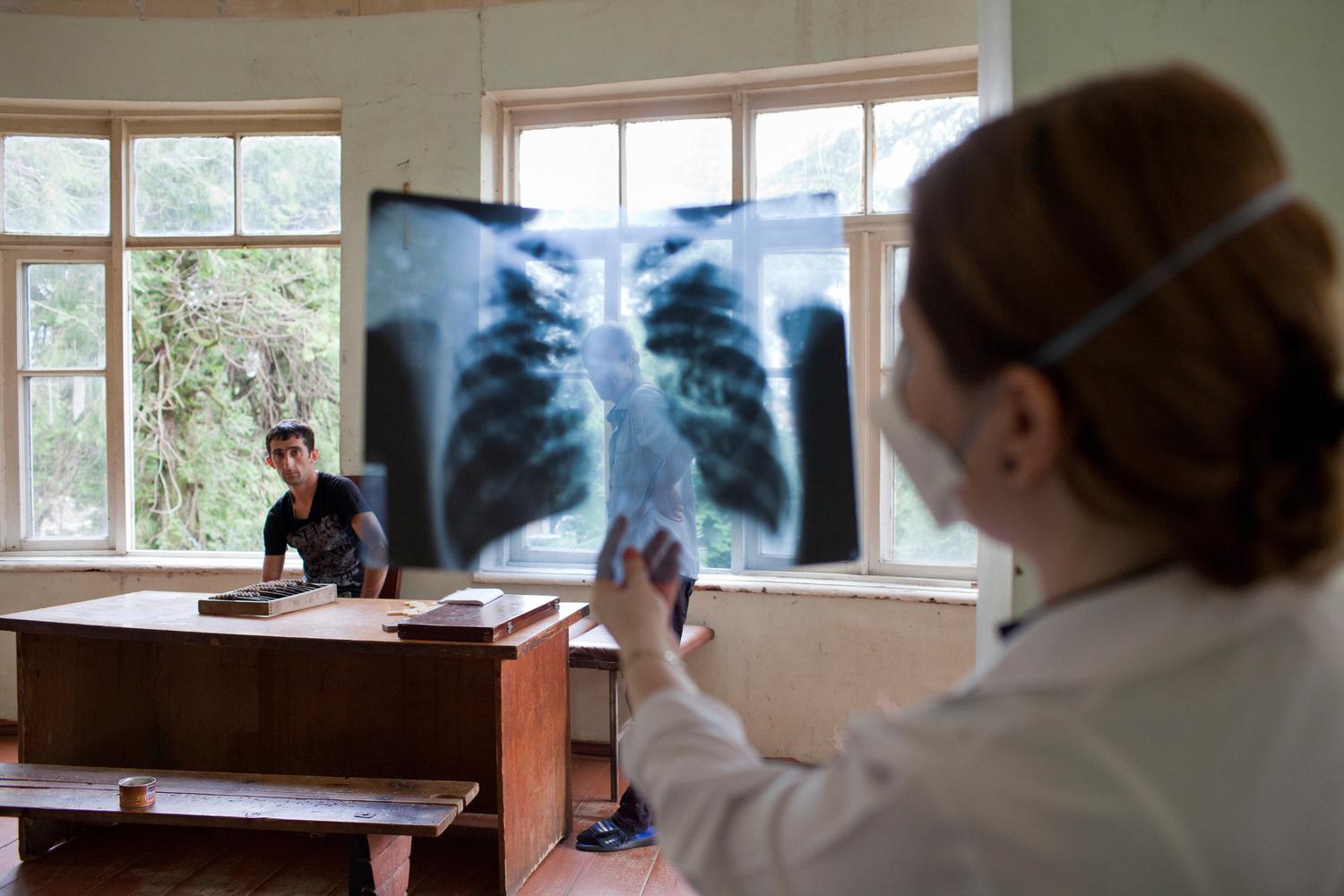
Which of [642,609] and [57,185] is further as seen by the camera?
[57,185]

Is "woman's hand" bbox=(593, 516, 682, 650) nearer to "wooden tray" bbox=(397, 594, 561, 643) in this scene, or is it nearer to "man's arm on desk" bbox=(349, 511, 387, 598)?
"wooden tray" bbox=(397, 594, 561, 643)

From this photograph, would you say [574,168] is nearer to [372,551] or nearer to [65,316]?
[372,551]

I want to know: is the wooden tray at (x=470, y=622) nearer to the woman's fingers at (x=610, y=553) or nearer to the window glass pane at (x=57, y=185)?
the woman's fingers at (x=610, y=553)

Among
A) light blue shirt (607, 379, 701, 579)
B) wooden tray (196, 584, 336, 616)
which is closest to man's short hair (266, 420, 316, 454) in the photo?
wooden tray (196, 584, 336, 616)

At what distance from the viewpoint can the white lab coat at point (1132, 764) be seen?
0.44 m

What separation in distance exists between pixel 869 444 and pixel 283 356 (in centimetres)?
260

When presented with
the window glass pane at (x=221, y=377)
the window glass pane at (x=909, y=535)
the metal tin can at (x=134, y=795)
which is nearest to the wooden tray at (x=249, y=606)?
the metal tin can at (x=134, y=795)

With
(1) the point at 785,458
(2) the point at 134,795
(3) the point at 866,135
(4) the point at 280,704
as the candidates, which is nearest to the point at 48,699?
(4) the point at 280,704

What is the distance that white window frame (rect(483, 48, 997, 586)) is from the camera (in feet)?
10.8

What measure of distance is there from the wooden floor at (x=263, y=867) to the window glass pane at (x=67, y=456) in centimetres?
154

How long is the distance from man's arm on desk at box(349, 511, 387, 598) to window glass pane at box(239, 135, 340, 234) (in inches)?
55.7

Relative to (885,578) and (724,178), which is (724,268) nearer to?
(724,178)

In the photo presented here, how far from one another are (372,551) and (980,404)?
3.12m

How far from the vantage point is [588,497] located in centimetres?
152
